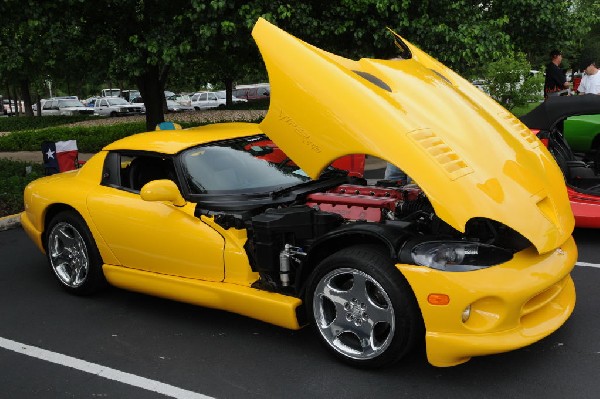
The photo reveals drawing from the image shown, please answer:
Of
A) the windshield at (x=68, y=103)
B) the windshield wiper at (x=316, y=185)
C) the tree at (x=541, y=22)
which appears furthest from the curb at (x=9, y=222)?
the windshield at (x=68, y=103)

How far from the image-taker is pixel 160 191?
14.0 feet

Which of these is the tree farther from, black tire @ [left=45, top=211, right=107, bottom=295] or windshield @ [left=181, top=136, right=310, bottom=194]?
black tire @ [left=45, top=211, right=107, bottom=295]

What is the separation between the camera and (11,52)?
1021cm

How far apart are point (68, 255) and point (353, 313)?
110 inches

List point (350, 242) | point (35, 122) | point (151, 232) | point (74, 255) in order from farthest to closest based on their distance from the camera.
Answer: point (35, 122) → point (74, 255) → point (151, 232) → point (350, 242)

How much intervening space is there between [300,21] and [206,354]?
6.64 m

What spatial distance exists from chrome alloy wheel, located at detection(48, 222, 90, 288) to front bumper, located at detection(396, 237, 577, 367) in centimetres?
293

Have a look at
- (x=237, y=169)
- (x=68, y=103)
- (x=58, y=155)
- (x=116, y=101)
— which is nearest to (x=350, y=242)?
(x=237, y=169)

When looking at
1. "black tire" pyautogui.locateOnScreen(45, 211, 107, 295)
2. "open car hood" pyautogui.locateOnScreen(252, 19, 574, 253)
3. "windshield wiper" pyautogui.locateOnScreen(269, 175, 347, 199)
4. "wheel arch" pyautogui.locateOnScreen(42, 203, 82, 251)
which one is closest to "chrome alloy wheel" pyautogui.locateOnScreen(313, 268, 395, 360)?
"open car hood" pyautogui.locateOnScreen(252, 19, 574, 253)

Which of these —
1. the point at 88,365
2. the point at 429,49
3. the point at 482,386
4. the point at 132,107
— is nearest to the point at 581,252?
the point at 482,386

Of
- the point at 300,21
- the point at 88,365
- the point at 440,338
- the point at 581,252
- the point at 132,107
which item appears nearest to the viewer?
the point at 440,338

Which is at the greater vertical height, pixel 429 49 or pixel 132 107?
pixel 429 49

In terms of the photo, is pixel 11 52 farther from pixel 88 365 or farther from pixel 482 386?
pixel 482 386

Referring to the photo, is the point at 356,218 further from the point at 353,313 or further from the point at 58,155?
the point at 58,155
